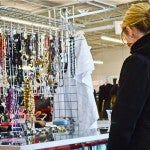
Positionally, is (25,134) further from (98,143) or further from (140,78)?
(140,78)

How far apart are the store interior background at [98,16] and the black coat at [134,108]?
141 inches

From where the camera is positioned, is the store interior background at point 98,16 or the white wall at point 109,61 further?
the white wall at point 109,61

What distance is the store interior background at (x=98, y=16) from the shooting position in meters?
8.82

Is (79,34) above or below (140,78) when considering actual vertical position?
above

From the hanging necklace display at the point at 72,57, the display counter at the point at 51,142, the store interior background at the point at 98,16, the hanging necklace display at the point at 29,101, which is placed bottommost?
the display counter at the point at 51,142

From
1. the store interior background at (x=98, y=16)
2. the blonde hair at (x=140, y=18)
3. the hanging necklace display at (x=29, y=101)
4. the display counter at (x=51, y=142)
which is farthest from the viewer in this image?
the store interior background at (x=98, y=16)

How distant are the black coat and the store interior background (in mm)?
3579

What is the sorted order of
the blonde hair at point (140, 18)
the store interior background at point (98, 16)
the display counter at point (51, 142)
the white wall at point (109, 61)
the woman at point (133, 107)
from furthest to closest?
the white wall at point (109, 61), the store interior background at point (98, 16), the display counter at point (51, 142), the blonde hair at point (140, 18), the woman at point (133, 107)

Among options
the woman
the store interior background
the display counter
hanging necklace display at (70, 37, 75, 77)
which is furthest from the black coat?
the store interior background

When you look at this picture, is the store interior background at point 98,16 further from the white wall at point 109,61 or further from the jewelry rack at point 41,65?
the jewelry rack at point 41,65

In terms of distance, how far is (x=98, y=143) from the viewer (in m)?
2.42

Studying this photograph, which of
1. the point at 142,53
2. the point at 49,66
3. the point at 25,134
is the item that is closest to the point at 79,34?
the point at 49,66

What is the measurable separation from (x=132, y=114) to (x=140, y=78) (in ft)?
0.44

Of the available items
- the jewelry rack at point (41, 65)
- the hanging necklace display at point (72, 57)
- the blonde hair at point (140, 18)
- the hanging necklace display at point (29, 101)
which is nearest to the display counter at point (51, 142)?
the jewelry rack at point (41, 65)
